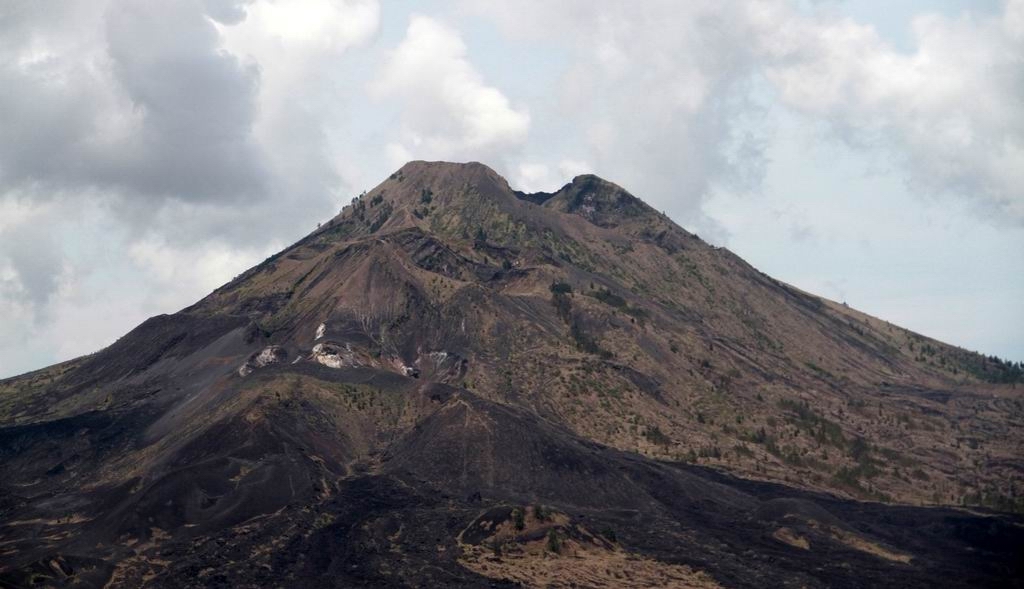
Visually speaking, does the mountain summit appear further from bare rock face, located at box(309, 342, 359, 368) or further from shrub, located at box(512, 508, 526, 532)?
bare rock face, located at box(309, 342, 359, 368)

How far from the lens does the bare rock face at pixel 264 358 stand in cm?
13550

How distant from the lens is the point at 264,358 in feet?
455

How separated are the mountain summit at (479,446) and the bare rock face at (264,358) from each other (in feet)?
0.95

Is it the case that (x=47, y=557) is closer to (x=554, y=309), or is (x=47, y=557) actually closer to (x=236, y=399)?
(x=236, y=399)

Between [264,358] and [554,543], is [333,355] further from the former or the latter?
[554,543]

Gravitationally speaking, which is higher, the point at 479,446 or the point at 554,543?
the point at 479,446

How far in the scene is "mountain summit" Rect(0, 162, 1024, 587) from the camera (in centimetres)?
8812

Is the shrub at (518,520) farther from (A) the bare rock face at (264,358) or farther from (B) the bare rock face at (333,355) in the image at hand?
(A) the bare rock face at (264,358)

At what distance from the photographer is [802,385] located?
6511 inches

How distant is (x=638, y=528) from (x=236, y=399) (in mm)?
53318

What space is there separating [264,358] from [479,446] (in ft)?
129

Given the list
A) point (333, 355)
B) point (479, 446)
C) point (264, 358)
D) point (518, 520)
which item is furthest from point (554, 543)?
point (264, 358)

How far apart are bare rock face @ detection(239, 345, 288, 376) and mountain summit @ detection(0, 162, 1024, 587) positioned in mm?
289

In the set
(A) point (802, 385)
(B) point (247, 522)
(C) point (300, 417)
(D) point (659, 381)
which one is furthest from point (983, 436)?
(B) point (247, 522)
